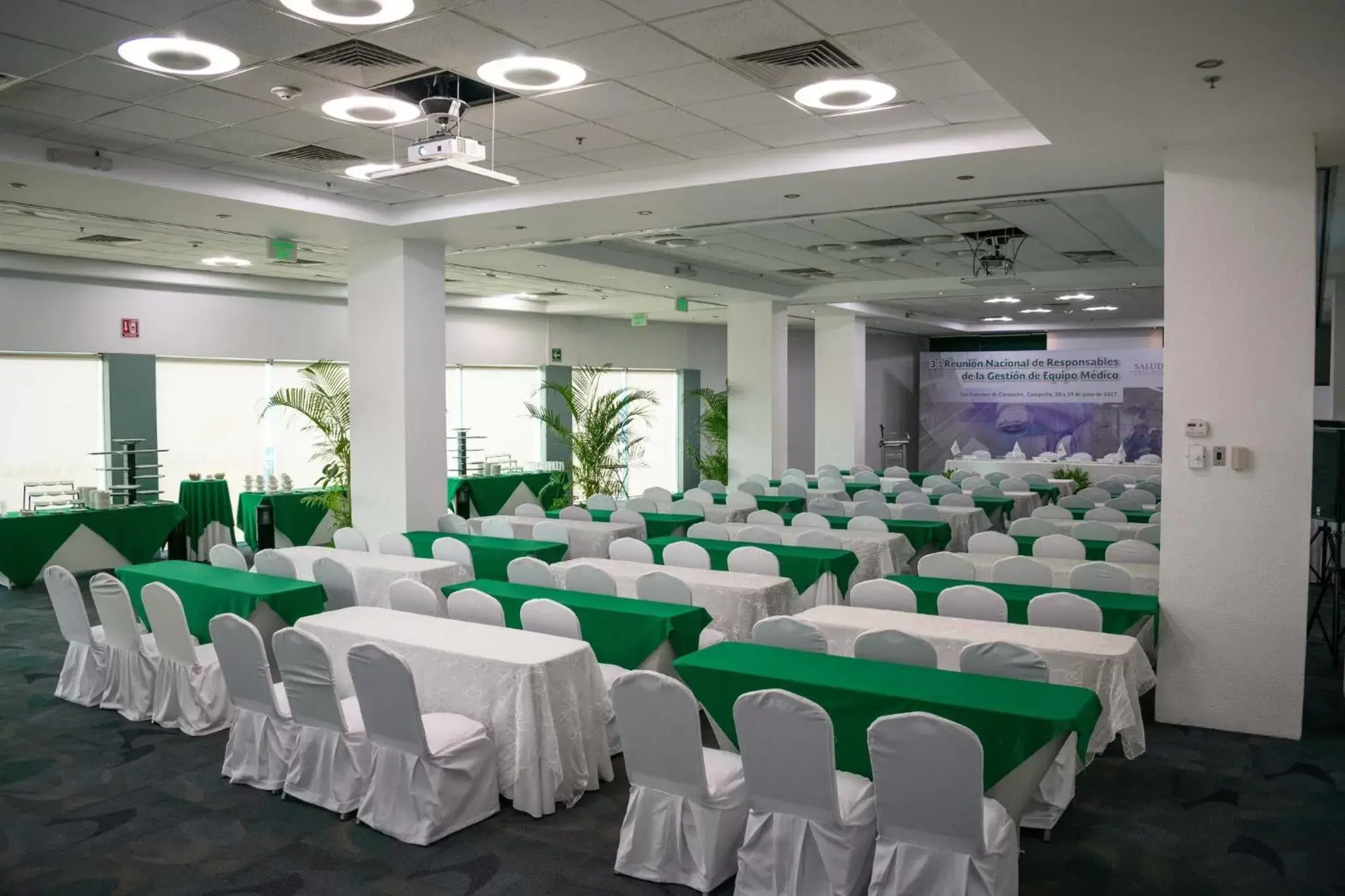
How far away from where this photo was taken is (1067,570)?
743cm

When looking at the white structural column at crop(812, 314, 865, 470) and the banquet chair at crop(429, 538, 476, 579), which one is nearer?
the banquet chair at crop(429, 538, 476, 579)

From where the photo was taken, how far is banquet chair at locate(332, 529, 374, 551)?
29.6 ft

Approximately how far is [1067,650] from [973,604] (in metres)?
1.03

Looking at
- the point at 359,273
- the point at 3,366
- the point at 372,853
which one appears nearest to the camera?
the point at 372,853

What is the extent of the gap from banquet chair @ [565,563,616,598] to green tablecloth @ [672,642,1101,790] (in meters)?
2.07

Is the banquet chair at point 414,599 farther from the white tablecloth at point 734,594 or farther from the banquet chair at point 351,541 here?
the banquet chair at point 351,541

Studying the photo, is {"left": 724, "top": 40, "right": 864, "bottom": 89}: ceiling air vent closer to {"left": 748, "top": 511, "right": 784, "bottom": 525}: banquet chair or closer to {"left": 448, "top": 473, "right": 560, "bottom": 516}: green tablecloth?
{"left": 748, "top": 511, "right": 784, "bottom": 525}: banquet chair

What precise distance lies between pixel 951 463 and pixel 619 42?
47.8 feet

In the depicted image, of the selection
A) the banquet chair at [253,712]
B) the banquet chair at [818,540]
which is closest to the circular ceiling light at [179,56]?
the banquet chair at [253,712]

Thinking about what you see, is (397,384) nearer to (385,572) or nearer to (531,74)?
(385,572)

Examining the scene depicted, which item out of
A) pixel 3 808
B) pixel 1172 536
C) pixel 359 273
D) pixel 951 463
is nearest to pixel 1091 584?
pixel 1172 536

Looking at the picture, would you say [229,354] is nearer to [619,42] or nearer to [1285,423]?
[619,42]

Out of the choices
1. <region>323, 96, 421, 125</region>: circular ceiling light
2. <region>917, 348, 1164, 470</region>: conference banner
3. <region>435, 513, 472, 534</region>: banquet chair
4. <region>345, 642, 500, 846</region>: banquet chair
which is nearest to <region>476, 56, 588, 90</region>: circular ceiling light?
<region>323, 96, 421, 125</region>: circular ceiling light

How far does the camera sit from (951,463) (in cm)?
1859
